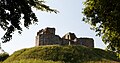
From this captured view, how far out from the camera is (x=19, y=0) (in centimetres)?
1526

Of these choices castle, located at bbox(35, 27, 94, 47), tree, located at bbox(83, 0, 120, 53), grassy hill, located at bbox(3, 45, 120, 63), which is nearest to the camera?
tree, located at bbox(83, 0, 120, 53)

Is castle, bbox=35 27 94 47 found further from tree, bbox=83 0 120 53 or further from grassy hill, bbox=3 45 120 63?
tree, bbox=83 0 120 53

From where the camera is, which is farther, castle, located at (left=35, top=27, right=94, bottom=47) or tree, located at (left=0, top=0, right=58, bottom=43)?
castle, located at (left=35, top=27, right=94, bottom=47)

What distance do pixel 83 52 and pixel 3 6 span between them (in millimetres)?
41472

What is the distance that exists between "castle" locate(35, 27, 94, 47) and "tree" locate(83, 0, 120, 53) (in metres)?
37.4

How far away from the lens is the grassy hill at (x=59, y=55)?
4981cm

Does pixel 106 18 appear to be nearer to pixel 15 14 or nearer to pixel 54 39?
pixel 15 14

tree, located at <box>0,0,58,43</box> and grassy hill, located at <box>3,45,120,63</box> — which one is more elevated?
tree, located at <box>0,0,58,43</box>

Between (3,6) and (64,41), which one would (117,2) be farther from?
(64,41)

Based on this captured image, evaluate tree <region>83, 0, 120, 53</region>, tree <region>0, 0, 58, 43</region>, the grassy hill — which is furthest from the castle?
tree <region>0, 0, 58, 43</region>

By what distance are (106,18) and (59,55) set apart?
2798 cm

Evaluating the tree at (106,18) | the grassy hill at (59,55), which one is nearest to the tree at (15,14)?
the tree at (106,18)

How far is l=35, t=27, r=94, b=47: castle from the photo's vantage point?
64.2 m

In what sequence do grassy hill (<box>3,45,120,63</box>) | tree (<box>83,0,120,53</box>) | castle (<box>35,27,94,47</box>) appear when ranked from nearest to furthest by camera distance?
tree (<box>83,0,120,53</box>) < grassy hill (<box>3,45,120,63</box>) < castle (<box>35,27,94,47</box>)
